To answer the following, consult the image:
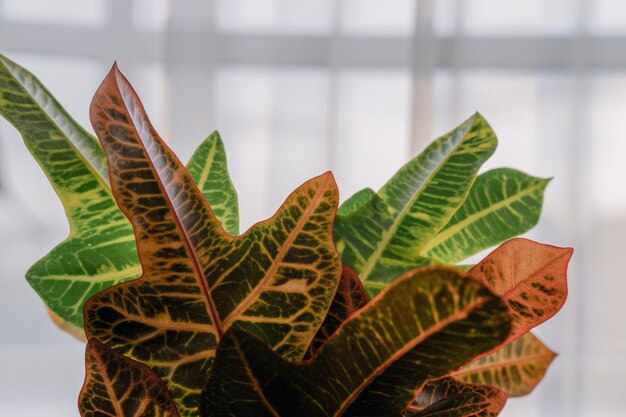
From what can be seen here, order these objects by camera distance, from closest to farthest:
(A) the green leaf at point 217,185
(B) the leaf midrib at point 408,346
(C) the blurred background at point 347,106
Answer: (B) the leaf midrib at point 408,346 → (A) the green leaf at point 217,185 → (C) the blurred background at point 347,106

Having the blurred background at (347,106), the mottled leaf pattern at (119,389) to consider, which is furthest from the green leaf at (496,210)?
the blurred background at (347,106)

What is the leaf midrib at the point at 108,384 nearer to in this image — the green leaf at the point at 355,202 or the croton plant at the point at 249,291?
the croton plant at the point at 249,291

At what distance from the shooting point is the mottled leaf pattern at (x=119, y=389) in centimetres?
15

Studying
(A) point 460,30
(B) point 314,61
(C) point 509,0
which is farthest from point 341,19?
(C) point 509,0

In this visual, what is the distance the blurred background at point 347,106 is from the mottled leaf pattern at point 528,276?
1.19 metres

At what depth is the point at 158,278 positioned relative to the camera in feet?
0.48

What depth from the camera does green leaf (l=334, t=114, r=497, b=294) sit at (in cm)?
19

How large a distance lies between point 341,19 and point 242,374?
4.37 ft

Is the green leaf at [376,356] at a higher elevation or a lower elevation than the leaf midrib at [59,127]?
lower

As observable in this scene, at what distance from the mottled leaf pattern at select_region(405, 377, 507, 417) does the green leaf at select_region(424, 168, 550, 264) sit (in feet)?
0.19

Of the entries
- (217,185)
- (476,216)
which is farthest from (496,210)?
(217,185)

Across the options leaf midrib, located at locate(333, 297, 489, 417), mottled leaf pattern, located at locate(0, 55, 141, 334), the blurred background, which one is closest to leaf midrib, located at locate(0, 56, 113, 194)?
mottled leaf pattern, located at locate(0, 55, 141, 334)

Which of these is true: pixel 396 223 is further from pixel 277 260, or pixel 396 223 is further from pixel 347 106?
pixel 347 106

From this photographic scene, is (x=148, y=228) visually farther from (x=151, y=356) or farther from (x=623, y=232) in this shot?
(x=623, y=232)
